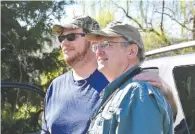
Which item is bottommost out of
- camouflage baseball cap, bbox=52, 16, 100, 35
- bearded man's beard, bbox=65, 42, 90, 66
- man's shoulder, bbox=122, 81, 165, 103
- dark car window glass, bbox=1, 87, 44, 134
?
dark car window glass, bbox=1, 87, 44, 134

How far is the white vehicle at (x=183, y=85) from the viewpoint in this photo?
102 inches

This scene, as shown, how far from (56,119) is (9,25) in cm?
852

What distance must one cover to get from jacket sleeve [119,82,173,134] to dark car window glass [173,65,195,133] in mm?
907

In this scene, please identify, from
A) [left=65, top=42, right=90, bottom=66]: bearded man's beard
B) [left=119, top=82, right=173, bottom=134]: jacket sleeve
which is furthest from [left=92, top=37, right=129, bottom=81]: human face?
[left=65, top=42, right=90, bottom=66]: bearded man's beard

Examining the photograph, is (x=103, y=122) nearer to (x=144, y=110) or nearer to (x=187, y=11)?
(x=144, y=110)

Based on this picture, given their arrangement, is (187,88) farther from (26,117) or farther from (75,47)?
(26,117)

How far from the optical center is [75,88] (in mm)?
2744

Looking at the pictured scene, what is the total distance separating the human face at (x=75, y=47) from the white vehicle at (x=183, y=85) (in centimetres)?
59

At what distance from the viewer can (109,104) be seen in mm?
1804

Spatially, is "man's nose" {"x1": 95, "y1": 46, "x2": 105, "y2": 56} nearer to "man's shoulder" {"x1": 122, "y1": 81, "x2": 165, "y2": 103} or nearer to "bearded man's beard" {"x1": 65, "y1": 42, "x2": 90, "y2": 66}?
"man's shoulder" {"x1": 122, "y1": 81, "x2": 165, "y2": 103}

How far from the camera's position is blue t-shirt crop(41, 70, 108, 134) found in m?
2.61

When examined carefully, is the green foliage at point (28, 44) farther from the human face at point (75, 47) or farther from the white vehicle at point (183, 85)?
the white vehicle at point (183, 85)

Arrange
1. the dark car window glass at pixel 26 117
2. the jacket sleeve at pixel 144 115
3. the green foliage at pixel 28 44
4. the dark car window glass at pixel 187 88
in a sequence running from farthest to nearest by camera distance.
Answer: the green foliage at pixel 28 44 < the dark car window glass at pixel 26 117 < the dark car window glass at pixel 187 88 < the jacket sleeve at pixel 144 115

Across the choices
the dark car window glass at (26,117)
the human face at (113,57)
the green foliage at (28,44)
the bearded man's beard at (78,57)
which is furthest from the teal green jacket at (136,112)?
the green foliage at (28,44)
